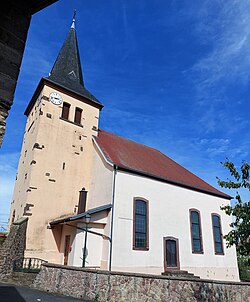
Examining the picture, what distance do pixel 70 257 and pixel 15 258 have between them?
2567 mm

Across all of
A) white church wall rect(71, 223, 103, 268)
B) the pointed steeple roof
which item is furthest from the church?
the pointed steeple roof

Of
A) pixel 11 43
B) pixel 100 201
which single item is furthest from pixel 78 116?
pixel 11 43

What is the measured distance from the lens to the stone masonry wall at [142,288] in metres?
7.63

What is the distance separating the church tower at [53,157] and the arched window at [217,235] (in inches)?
387

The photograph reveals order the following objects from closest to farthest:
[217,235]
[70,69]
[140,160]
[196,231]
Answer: [196,231] < [140,160] < [217,235] < [70,69]

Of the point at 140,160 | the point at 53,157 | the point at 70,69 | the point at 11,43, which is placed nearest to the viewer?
the point at 11,43

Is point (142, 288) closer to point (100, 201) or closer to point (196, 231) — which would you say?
point (100, 201)

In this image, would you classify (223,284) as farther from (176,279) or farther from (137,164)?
(137,164)

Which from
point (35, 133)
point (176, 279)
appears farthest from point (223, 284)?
point (35, 133)

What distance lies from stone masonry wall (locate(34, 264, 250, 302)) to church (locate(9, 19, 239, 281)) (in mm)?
3011

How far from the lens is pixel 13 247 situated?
1220cm

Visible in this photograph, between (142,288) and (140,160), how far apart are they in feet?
36.1

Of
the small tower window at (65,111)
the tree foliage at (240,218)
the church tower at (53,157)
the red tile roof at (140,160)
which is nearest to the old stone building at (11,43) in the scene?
the tree foliage at (240,218)

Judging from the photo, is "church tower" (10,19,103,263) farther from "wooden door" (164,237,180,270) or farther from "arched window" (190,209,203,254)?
"arched window" (190,209,203,254)
